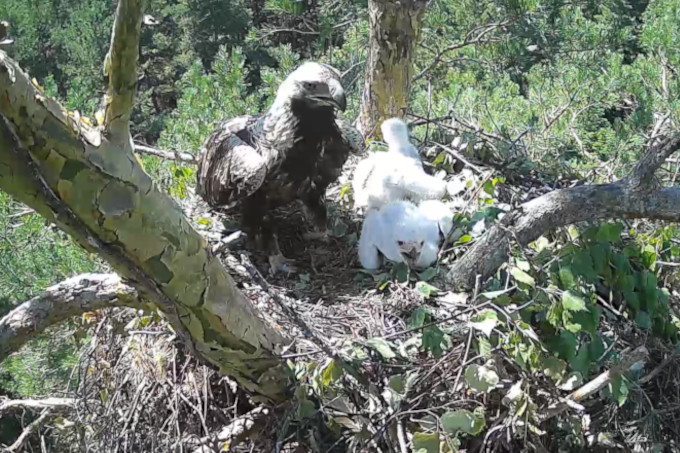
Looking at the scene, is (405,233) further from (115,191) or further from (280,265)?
(115,191)

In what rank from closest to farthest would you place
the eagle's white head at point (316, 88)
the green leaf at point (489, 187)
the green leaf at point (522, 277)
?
the green leaf at point (522, 277) < the eagle's white head at point (316, 88) < the green leaf at point (489, 187)

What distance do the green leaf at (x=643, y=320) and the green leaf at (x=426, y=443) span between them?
39.5 inches

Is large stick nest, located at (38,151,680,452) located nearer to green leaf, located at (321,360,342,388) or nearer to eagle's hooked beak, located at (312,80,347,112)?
green leaf, located at (321,360,342,388)

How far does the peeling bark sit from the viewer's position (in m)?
2.35

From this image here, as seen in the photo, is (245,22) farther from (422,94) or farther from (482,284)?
(482,284)

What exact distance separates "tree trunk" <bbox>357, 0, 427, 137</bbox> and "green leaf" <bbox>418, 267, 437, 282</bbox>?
1.36 meters

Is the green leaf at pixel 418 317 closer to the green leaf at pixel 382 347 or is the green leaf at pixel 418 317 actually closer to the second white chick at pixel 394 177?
the green leaf at pixel 382 347

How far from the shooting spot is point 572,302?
2.38 m

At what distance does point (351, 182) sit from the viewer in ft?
13.1

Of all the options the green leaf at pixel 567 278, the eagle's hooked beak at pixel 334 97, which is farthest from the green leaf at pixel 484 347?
the eagle's hooked beak at pixel 334 97

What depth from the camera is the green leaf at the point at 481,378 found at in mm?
2293

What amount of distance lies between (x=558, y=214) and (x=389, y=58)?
1.86 metres

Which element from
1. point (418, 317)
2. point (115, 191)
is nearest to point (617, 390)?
point (418, 317)

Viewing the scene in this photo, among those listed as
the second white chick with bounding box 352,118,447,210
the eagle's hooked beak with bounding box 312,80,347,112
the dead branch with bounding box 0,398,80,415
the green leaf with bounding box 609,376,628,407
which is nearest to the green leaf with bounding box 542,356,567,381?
the green leaf with bounding box 609,376,628,407
